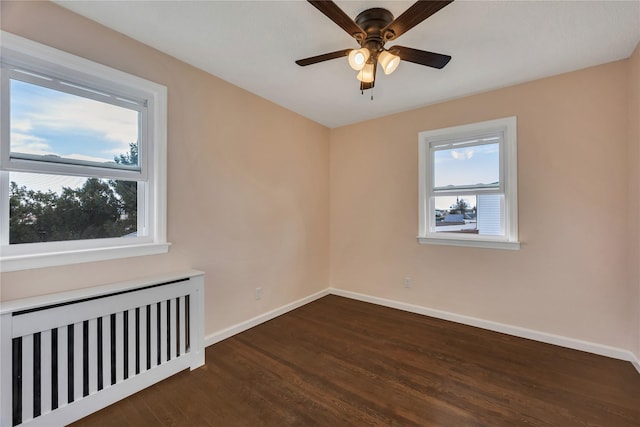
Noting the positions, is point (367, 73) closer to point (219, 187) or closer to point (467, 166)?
point (219, 187)

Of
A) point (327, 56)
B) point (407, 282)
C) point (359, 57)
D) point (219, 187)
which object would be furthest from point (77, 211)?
point (407, 282)

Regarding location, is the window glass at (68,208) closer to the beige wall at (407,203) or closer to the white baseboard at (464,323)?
the beige wall at (407,203)

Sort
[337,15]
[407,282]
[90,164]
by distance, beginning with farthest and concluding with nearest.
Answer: [407,282] < [90,164] < [337,15]

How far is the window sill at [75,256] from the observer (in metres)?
1.54

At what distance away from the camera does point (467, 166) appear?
10.1 feet

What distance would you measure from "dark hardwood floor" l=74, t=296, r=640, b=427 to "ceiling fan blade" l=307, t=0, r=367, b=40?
232 cm

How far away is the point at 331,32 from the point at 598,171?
2603 millimetres

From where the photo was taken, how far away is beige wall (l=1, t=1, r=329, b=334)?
5.74ft

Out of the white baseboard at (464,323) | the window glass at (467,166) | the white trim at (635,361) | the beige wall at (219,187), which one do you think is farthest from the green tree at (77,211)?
the white trim at (635,361)

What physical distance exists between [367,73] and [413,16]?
0.47 m

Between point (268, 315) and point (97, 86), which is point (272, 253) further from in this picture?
point (97, 86)

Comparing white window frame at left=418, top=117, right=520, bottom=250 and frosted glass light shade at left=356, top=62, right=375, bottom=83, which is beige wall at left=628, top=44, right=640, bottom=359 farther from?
frosted glass light shade at left=356, top=62, right=375, bottom=83

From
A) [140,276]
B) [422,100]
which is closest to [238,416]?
[140,276]

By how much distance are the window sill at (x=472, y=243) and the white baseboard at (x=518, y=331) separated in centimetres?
80
